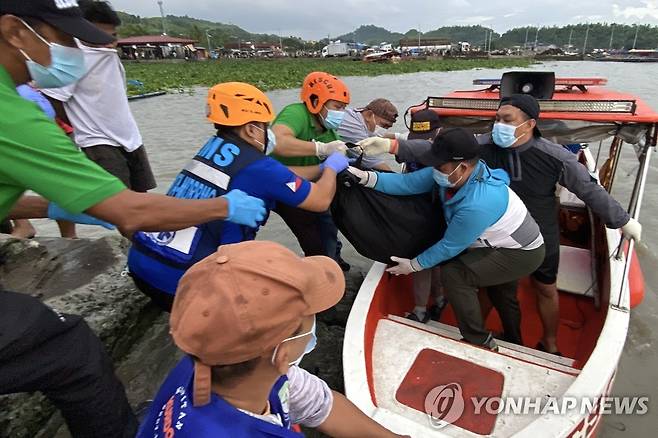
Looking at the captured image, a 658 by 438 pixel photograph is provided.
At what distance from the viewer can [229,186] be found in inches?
85.5

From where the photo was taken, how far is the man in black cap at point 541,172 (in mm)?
2854

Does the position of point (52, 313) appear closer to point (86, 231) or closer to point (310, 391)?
point (310, 391)

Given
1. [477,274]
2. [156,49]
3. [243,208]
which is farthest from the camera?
[156,49]

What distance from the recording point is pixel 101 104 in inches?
131

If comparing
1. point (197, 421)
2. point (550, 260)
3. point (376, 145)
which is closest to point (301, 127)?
point (376, 145)

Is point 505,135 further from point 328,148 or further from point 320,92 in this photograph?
point 320,92

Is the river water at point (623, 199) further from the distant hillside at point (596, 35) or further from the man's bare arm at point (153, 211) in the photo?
the distant hillside at point (596, 35)

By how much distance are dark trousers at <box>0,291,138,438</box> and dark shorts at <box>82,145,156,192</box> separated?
6.82 ft

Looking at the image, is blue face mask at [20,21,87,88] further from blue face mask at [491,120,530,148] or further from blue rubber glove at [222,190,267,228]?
blue face mask at [491,120,530,148]

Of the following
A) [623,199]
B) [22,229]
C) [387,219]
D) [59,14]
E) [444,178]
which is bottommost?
[623,199]

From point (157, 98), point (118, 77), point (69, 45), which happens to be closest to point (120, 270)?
point (118, 77)

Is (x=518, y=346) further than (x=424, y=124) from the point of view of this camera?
No

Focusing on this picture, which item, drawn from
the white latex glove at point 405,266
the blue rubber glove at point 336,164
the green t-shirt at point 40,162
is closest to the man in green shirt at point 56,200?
the green t-shirt at point 40,162

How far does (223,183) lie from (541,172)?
2143mm
